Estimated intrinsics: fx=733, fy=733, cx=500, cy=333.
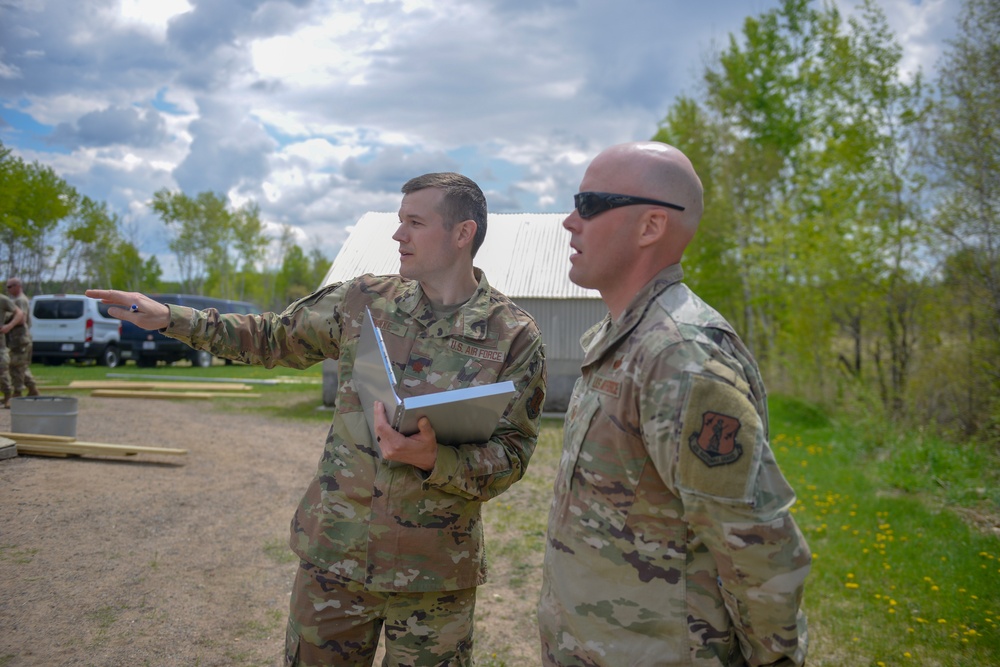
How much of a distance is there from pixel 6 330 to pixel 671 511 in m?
12.9

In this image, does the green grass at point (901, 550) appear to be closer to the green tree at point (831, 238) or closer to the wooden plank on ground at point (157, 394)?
the green tree at point (831, 238)

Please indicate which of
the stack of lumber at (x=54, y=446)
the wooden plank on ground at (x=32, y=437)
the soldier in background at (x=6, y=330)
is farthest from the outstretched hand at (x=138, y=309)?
the soldier in background at (x=6, y=330)

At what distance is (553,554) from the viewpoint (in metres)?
1.97

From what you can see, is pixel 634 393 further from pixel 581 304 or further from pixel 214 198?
pixel 214 198

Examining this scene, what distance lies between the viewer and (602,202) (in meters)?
1.93

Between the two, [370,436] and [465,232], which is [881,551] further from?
[370,436]

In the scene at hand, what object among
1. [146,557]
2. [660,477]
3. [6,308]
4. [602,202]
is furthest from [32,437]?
[660,477]

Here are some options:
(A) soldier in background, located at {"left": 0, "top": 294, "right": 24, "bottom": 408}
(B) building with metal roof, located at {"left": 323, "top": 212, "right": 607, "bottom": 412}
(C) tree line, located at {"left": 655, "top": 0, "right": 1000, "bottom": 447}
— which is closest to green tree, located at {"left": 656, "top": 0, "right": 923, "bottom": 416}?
(C) tree line, located at {"left": 655, "top": 0, "right": 1000, "bottom": 447}

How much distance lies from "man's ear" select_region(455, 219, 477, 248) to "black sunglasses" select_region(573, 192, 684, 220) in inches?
38.0

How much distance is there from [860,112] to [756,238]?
27.1ft

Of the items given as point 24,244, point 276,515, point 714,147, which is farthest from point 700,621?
point 24,244

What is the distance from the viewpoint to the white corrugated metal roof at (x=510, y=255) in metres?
14.6

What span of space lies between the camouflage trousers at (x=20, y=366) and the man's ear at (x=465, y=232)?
11812 millimetres

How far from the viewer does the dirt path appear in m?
4.18
